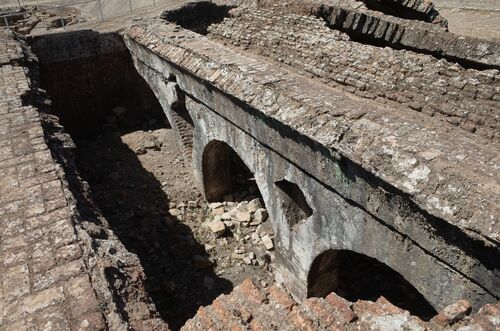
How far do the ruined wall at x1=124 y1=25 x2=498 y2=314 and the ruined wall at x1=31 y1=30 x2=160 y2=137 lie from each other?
7.72 ft

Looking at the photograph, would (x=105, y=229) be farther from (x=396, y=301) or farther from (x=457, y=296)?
(x=396, y=301)

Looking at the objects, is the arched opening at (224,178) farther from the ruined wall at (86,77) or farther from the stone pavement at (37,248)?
the stone pavement at (37,248)

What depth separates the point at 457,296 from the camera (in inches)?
140

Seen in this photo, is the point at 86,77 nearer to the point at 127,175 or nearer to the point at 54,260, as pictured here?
the point at 127,175

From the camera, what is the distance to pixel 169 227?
25.1ft

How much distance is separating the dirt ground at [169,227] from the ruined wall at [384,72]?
308 centimetres

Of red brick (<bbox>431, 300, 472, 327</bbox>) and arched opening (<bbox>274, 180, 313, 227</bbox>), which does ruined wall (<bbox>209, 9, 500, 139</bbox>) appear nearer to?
arched opening (<bbox>274, 180, 313, 227</bbox>)

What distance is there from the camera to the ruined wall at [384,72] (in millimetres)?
4164

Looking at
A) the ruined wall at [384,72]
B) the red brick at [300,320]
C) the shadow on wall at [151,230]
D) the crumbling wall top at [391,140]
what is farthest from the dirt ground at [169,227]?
the red brick at [300,320]

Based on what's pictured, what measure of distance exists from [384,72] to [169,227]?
459 cm

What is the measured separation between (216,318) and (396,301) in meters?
4.19

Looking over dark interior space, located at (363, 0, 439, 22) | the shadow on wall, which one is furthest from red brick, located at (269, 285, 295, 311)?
dark interior space, located at (363, 0, 439, 22)

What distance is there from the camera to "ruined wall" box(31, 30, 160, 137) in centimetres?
926

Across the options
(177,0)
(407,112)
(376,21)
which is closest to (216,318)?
(407,112)
